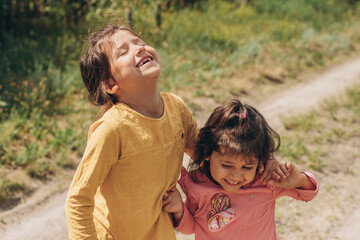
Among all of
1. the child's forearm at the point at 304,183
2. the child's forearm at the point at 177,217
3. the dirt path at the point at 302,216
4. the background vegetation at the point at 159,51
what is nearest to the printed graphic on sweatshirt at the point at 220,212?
the child's forearm at the point at 177,217

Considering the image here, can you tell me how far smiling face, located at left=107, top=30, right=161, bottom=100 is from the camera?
1.81m

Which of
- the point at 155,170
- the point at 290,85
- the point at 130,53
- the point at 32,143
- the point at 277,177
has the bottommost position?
the point at 290,85

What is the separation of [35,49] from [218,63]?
263cm

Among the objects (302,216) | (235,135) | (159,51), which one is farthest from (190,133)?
(159,51)

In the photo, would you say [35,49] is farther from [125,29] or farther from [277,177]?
[277,177]

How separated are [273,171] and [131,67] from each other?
0.85 metres

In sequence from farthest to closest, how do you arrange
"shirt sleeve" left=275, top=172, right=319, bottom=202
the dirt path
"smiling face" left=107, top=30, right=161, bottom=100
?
1. the dirt path
2. "shirt sleeve" left=275, top=172, right=319, bottom=202
3. "smiling face" left=107, top=30, right=161, bottom=100

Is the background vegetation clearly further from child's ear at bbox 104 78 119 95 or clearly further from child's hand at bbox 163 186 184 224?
child's hand at bbox 163 186 184 224

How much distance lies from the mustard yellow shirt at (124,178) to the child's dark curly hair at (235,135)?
0.58 feet

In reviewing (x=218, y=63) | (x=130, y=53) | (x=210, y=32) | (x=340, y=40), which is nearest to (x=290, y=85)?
(x=218, y=63)

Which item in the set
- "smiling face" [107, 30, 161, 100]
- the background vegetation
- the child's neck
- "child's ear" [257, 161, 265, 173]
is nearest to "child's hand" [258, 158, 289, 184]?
"child's ear" [257, 161, 265, 173]

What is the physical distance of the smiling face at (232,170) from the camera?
Result: 6.42ft

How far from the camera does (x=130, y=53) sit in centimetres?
184

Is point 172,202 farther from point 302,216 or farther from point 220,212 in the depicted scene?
point 302,216
